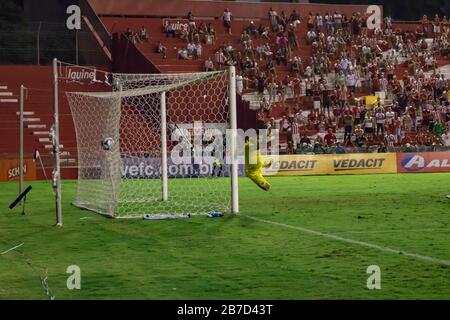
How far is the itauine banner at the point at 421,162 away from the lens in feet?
116

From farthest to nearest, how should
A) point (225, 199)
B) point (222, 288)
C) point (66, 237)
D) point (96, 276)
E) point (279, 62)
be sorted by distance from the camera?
point (279, 62)
point (225, 199)
point (66, 237)
point (96, 276)
point (222, 288)

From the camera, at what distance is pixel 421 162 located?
35344 millimetres

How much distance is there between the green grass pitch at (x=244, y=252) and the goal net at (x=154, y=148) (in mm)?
1306

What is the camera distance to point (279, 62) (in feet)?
144

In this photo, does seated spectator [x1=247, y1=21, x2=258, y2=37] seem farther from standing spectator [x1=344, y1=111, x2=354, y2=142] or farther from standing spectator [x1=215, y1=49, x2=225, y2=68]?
standing spectator [x1=344, y1=111, x2=354, y2=142]

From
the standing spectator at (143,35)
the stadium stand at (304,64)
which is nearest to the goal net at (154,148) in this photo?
the stadium stand at (304,64)

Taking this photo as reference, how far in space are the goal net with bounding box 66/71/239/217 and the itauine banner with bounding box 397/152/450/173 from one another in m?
7.85

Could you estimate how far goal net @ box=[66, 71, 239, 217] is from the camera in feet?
59.8

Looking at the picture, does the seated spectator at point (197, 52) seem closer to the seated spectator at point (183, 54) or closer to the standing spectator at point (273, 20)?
the seated spectator at point (183, 54)

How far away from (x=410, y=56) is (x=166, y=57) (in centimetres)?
1377

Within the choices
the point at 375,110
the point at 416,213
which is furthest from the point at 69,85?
the point at 416,213

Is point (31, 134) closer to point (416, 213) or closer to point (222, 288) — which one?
point (416, 213)

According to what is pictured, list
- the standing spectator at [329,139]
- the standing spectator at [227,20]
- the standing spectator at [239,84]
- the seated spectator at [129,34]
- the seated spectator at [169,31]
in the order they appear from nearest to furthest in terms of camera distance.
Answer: the standing spectator at [329,139]
the standing spectator at [239,84]
the seated spectator at [129,34]
the seated spectator at [169,31]
the standing spectator at [227,20]

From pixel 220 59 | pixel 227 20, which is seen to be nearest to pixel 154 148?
pixel 220 59
